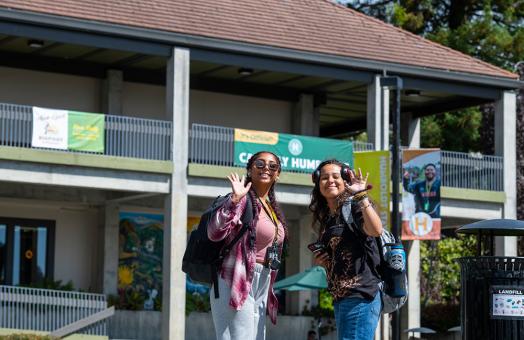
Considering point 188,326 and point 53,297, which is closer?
point 53,297

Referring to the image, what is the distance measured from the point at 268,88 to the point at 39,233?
7.92 m

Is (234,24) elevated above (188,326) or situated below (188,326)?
above

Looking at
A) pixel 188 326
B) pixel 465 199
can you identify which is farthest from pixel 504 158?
pixel 188 326

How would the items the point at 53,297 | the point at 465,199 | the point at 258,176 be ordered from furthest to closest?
the point at 465,199 < the point at 53,297 < the point at 258,176

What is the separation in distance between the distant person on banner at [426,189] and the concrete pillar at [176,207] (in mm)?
5892

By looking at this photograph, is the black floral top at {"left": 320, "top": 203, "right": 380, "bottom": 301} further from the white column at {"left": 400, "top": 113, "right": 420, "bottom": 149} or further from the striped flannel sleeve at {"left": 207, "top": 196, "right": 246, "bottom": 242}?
the white column at {"left": 400, "top": 113, "right": 420, "bottom": 149}

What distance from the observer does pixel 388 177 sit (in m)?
30.7

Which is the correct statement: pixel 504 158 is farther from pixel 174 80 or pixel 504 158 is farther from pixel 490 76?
pixel 174 80

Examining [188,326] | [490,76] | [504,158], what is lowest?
[188,326]

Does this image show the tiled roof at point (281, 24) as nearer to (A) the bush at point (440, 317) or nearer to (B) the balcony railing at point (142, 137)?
(B) the balcony railing at point (142, 137)

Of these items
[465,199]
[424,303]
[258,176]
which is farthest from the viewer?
[424,303]

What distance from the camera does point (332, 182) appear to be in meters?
8.57

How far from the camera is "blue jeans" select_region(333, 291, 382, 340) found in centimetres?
823

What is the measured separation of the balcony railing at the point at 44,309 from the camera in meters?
27.8
